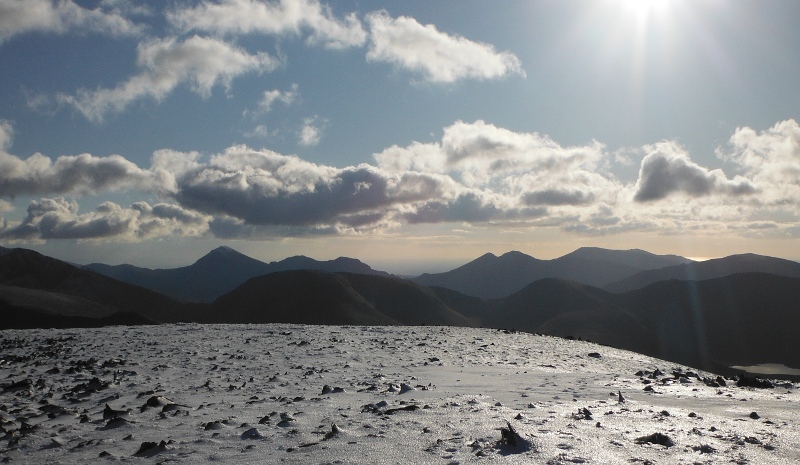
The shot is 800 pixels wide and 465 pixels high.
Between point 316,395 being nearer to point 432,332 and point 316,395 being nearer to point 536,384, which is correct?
point 536,384

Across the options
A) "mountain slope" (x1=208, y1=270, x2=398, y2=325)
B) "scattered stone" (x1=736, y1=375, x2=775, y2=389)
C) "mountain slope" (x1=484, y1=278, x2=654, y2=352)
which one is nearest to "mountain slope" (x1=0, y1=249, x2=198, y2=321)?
"mountain slope" (x1=208, y1=270, x2=398, y2=325)

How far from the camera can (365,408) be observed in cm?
882

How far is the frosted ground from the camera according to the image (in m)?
6.22

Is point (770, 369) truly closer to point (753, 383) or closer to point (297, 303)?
point (297, 303)

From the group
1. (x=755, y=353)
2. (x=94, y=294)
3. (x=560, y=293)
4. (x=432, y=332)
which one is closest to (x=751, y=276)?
(x=755, y=353)

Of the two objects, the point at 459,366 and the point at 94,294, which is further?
the point at 94,294

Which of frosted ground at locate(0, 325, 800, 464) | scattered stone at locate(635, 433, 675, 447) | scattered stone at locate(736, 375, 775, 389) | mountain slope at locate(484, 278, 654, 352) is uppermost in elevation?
scattered stone at locate(635, 433, 675, 447)

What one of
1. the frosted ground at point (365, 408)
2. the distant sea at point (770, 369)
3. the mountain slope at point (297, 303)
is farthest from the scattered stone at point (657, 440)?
the distant sea at point (770, 369)

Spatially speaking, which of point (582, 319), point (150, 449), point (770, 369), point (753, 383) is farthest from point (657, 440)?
point (582, 319)

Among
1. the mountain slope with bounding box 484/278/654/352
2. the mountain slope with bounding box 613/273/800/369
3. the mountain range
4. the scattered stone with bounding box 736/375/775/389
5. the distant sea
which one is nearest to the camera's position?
the scattered stone with bounding box 736/375/775/389

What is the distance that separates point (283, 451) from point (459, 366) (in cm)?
1001

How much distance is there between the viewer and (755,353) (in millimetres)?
136250

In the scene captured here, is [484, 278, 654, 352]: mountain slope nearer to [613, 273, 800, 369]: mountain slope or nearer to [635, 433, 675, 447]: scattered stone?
[613, 273, 800, 369]: mountain slope

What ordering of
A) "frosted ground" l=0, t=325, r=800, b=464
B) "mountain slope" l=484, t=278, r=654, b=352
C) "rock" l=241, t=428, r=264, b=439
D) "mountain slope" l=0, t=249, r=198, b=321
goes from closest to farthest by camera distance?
"frosted ground" l=0, t=325, r=800, b=464, "rock" l=241, t=428, r=264, b=439, "mountain slope" l=484, t=278, r=654, b=352, "mountain slope" l=0, t=249, r=198, b=321
